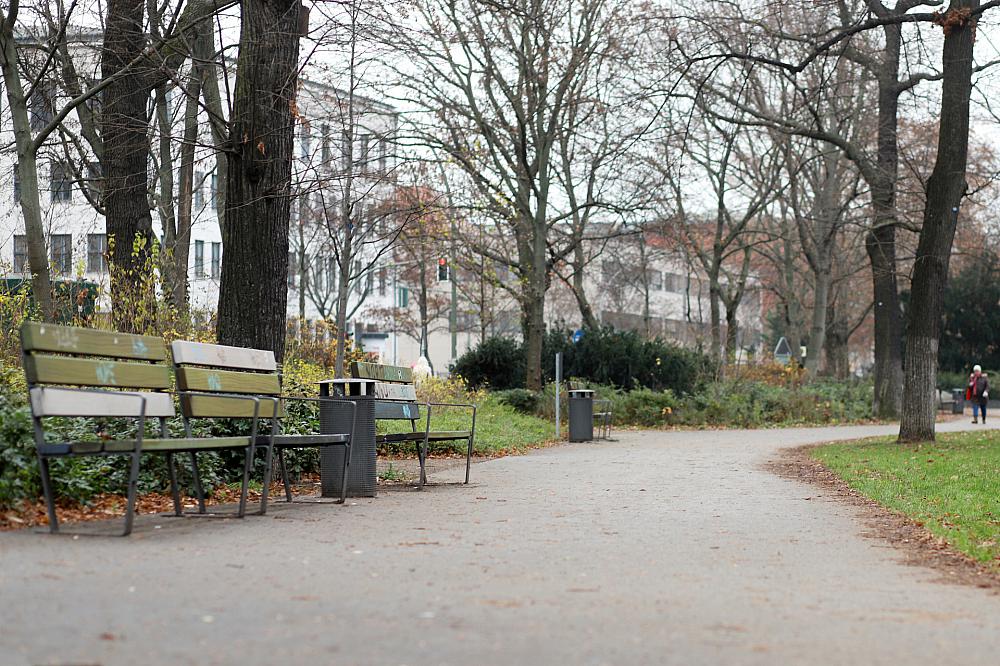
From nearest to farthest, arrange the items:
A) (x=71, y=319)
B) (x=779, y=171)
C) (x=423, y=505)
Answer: (x=423, y=505) < (x=71, y=319) < (x=779, y=171)

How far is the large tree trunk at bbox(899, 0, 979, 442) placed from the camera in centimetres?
2045

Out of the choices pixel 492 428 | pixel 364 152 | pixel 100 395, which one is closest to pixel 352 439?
pixel 100 395

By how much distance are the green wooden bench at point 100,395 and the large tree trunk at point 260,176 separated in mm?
3070

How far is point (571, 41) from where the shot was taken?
94.7 ft

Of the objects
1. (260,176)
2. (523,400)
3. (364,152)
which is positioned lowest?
(523,400)

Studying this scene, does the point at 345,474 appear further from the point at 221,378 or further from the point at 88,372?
the point at 88,372

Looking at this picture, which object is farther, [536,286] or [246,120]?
[536,286]

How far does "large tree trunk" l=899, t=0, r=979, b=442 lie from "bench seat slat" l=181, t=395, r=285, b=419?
13.8 metres

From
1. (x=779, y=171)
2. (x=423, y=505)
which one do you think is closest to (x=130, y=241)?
(x=423, y=505)

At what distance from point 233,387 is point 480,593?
13.6ft

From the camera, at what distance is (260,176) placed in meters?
11.8

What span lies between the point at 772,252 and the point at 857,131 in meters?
19.5

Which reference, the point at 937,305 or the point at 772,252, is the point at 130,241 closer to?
the point at 937,305

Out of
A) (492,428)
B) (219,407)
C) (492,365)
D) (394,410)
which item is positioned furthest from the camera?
(492,365)
